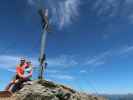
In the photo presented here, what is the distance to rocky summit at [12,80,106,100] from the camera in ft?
51.6

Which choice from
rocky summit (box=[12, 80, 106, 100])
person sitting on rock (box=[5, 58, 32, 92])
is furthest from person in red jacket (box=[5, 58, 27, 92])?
rocky summit (box=[12, 80, 106, 100])

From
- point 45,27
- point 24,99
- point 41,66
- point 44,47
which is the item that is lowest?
point 24,99

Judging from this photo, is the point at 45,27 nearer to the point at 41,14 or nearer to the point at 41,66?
the point at 41,14

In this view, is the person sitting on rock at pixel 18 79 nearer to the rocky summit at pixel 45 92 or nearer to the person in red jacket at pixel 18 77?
the person in red jacket at pixel 18 77

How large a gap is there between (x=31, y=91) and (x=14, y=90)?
1446 millimetres

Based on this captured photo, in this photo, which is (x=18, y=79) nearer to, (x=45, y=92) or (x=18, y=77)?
(x=18, y=77)

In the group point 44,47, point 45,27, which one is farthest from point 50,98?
point 45,27

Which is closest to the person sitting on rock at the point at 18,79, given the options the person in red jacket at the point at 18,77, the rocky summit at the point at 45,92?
the person in red jacket at the point at 18,77

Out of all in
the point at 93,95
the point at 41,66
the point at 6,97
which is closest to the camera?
the point at 6,97

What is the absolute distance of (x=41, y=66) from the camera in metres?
19.3

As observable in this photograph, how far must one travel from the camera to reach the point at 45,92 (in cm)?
1619

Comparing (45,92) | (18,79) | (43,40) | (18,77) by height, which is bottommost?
(45,92)

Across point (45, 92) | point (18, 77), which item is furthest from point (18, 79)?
point (45, 92)

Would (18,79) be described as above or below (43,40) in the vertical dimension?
below
